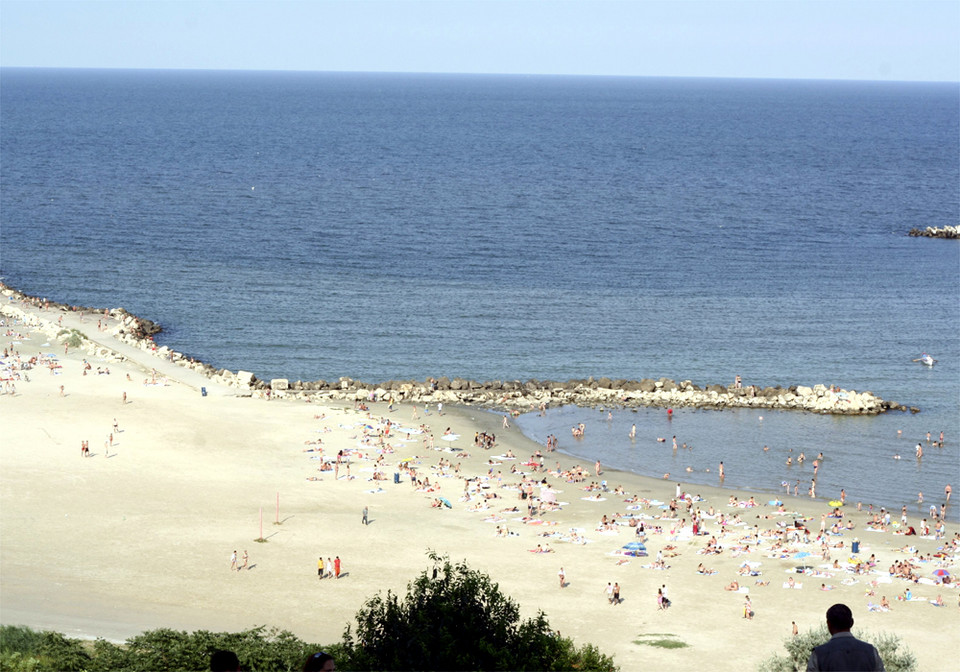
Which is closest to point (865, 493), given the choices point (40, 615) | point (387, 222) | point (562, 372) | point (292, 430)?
point (562, 372)

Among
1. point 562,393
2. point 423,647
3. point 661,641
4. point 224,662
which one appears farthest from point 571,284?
point 224,662

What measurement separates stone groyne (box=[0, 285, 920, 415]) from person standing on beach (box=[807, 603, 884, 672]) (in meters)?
48.5

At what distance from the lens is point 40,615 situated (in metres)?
31.9

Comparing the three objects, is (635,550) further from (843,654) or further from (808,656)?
(843,654)

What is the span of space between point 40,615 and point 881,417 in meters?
41.3

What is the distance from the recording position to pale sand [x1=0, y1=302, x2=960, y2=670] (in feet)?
109

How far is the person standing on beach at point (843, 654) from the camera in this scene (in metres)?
9.82

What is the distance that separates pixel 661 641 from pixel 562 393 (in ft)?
93.8

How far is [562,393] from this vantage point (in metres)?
60.6

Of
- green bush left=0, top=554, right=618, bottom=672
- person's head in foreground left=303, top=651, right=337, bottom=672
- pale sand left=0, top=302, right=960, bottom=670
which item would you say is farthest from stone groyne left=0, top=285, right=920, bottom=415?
person's head in foreground left=303, top=651, right=337, bottom=672

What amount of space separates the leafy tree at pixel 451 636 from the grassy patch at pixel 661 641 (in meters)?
12.7

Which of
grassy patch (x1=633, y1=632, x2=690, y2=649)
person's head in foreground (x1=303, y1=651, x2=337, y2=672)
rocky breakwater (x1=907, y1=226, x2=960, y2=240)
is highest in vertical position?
rocky breakwater (x1=907, y1=226, x2=960, y2=240)

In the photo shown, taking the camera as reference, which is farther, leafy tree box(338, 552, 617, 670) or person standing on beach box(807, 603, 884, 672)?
leafy tree box(338, 552, 617, 670)

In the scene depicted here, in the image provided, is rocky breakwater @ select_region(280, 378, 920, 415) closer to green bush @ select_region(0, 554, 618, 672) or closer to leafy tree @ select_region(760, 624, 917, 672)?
leafy tree @ select_region(760, 624, 917, 672)
